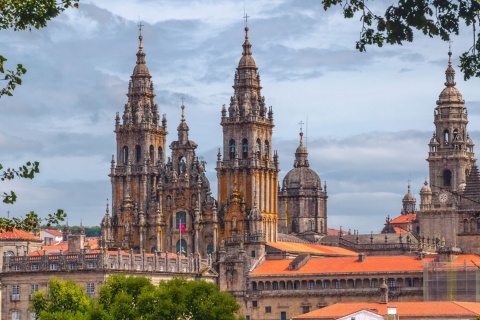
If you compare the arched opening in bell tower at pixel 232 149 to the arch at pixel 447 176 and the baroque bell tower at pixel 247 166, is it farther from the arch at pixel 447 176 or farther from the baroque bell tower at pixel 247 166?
the arch at pixel 447 176

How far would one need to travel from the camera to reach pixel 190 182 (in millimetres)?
170250

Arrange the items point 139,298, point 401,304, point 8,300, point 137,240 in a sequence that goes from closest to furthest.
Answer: point 139,298, point 401,304, point 8,300, point 137,240

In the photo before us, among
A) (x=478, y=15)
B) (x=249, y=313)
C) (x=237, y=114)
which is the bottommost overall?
(x=249, y=313)

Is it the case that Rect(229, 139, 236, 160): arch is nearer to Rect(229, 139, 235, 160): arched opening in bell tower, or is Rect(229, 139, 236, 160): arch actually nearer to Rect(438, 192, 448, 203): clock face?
Rect(229, 139, 235, 160): arched opening in bell tower

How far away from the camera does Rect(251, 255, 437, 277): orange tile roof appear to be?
15362 centimetres

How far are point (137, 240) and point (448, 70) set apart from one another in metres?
54.2

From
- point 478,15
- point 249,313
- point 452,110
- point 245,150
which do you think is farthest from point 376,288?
point 478,15

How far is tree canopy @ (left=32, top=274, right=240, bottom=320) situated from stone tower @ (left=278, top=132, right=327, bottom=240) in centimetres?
6889

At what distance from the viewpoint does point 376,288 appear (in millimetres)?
152625

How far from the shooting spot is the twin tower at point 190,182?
16550 cm

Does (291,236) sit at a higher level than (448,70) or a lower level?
lower

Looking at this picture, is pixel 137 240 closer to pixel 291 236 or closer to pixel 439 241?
pixel 291 236

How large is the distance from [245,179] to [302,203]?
96.1 ft

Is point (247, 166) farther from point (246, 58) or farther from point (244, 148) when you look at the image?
point (246, 58)
